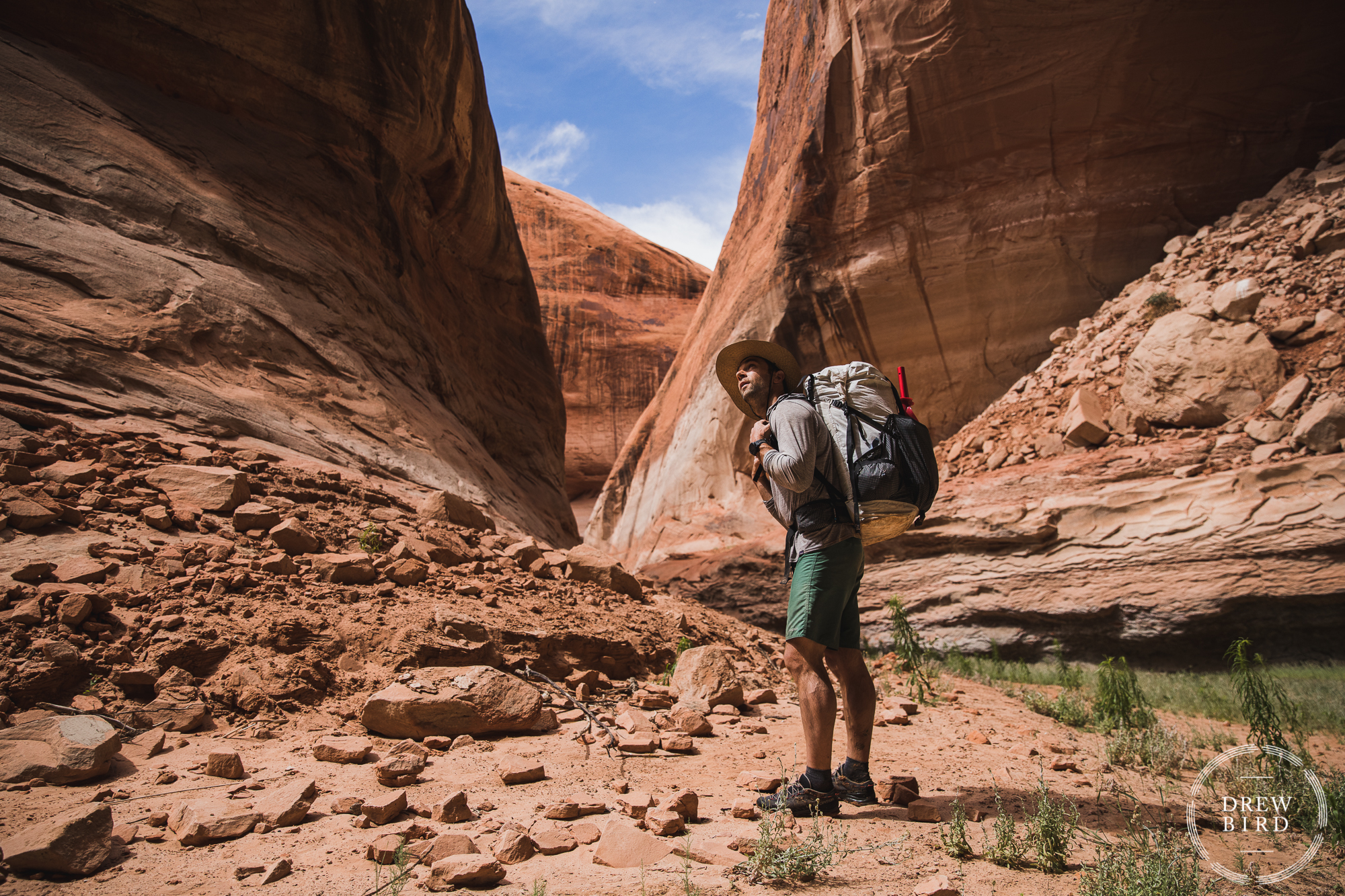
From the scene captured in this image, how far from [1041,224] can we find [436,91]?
28.4 feet

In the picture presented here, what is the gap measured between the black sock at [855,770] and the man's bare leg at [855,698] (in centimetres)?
1

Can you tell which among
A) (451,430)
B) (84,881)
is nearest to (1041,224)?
(451,430)

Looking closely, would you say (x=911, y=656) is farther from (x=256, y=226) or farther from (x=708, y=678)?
(x=256, y=226)

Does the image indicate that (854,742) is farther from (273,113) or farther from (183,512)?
(273,113)

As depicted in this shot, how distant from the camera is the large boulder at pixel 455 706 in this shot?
9.64ft

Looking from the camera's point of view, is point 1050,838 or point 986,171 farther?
point 986,171

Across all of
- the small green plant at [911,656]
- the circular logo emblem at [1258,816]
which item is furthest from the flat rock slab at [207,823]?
the small green plant at [911,656]

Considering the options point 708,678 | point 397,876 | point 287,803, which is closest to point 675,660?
point 708,678

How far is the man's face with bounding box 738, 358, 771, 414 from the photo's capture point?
9.73 ft

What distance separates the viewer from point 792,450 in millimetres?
2564

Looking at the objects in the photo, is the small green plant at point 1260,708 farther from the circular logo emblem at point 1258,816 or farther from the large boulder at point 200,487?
the large boulder at point 200,487

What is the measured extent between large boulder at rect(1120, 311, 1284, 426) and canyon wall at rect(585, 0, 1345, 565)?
2179 millimetres

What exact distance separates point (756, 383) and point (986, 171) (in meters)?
8.46

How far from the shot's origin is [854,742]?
260cm
